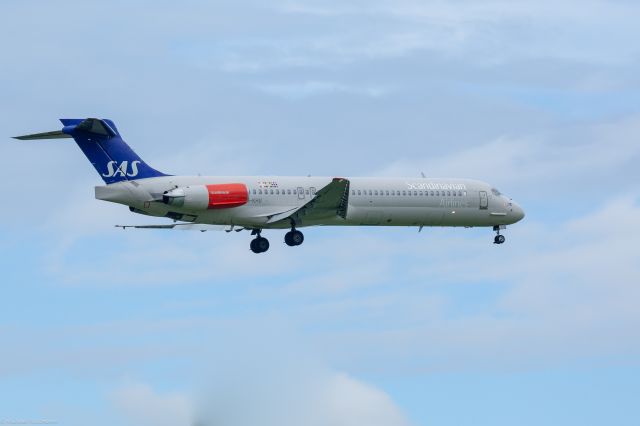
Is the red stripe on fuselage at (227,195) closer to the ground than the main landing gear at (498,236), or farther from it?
farther from it

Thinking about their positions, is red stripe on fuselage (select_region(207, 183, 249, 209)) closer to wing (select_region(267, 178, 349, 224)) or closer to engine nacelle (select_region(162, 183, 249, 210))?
engine nacelle (select_region(162, 183, 249, 210))

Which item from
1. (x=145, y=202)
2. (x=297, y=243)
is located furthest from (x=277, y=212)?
(x=145, y=202)

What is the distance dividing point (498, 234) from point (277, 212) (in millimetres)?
13391

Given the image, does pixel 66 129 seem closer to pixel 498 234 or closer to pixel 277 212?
pixel 277 212

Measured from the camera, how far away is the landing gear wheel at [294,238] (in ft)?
213

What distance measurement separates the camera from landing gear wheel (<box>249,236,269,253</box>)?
65.5 meters

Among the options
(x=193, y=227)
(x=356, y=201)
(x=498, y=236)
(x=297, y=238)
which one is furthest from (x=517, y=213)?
(x=193, y=227)

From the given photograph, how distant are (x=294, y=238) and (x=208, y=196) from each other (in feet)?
18.4

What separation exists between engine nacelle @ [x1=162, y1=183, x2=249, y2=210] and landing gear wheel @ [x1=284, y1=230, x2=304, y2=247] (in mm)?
3279

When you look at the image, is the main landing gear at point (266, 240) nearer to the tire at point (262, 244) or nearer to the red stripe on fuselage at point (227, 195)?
the tire at point (262, 244)

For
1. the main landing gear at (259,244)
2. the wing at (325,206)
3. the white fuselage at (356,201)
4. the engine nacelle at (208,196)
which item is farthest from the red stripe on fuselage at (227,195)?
the main landing gear at (259,244)

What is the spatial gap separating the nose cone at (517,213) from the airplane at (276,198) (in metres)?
0.05

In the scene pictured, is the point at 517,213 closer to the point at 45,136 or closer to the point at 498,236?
the point at 498,236

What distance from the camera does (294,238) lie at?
213 feet
